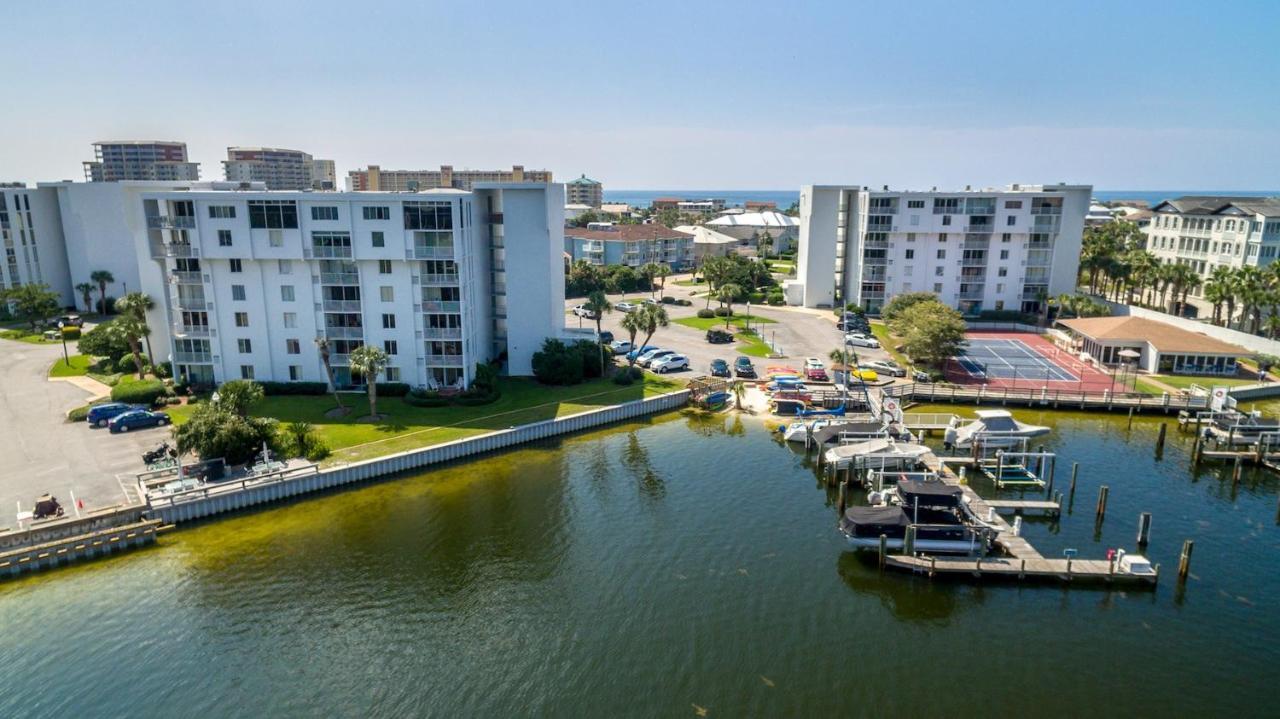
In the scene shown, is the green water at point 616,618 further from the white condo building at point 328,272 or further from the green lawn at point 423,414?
the white condo building at point 328,272

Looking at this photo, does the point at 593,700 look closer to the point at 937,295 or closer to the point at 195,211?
the point at 195,211

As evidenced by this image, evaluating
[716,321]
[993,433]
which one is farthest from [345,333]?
[993,433]

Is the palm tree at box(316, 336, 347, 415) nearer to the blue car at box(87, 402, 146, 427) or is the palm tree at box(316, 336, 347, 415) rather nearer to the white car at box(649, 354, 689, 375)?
the blue car at box(87, 402, 146, 427)

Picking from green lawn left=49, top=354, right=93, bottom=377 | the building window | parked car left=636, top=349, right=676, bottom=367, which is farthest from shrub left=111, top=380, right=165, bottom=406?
parked car left=636, top=349, right=676, bottom=367

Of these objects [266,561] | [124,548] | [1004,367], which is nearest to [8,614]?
[124,548]

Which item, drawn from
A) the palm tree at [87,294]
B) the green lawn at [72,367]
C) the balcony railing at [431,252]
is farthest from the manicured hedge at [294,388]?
the palm tree at [87,294]

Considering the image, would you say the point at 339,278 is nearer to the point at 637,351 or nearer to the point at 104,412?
the point at 104,412
